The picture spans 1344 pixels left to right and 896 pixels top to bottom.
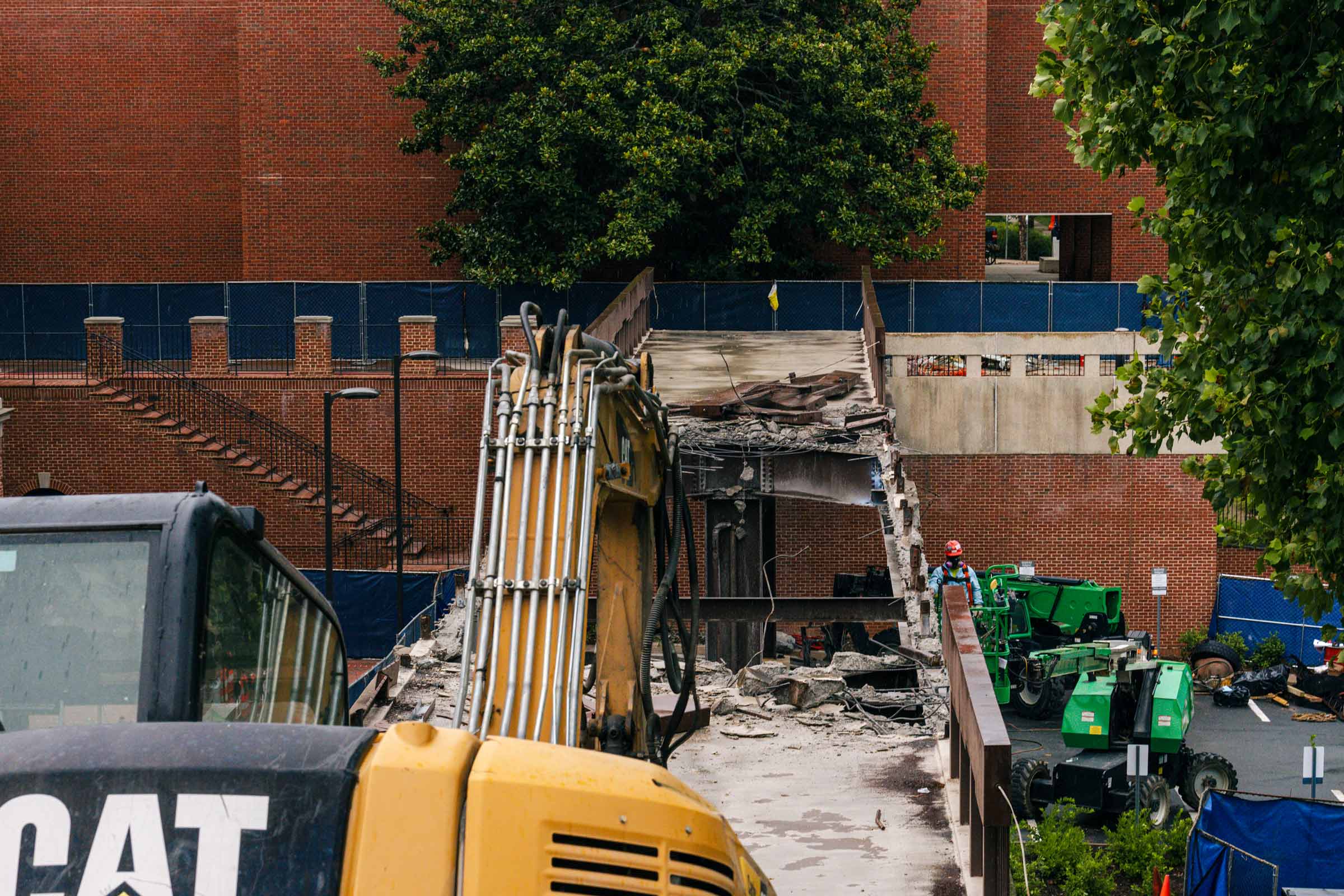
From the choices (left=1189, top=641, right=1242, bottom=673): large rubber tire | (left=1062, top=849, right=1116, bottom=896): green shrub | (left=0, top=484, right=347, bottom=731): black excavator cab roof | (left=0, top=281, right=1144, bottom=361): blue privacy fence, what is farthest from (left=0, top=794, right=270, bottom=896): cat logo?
(left=0, top=281, right=1144, bottom=361): blue privacy fence

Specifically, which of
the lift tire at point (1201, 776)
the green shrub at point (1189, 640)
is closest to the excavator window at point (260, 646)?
the lift tire at point (1201, 776)

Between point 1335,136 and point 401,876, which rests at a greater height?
point 1335,136

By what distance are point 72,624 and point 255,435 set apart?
32.4 meters

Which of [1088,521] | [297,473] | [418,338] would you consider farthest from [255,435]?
[1088,521]

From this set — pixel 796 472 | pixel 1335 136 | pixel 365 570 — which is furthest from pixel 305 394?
pixel 1335 136

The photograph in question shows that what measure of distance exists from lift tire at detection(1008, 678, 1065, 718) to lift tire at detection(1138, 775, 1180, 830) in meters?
6.27

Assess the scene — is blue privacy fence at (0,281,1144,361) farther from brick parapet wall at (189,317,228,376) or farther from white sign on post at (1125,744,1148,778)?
white sign on post at (1125,744,1148,778)

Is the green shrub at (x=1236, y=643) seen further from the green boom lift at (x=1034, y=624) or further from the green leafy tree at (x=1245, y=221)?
the green leafy tree at (x=1245, y=221)

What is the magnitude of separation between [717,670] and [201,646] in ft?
49.1

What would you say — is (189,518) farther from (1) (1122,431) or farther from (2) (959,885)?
(1) (1122,431)

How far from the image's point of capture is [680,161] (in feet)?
113

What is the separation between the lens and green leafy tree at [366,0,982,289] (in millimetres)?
34688

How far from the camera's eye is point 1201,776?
2356cm

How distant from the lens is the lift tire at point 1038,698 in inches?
1135
